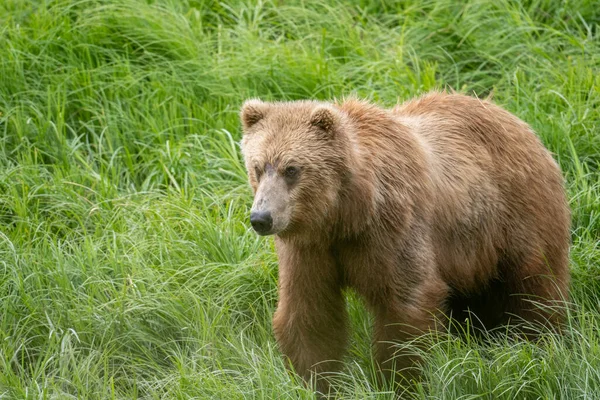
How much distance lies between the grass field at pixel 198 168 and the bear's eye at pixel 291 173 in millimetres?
941

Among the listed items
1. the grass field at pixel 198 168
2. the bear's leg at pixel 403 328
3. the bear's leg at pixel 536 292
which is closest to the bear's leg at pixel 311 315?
the grass field at pixel 198 168

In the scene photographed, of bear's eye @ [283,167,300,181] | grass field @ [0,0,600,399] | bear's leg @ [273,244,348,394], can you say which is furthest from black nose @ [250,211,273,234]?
grass field @ [0,0,600,399]

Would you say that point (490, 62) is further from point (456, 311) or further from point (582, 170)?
point (456, 311)

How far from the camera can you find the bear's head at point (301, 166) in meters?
5.18

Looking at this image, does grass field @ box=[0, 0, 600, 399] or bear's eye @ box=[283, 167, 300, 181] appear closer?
bear's eye @ box=[283, 167, 300, 181]

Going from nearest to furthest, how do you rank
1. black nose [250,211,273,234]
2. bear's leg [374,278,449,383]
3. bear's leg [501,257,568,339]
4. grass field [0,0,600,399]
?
black nose [250,211,273,234] → bear's leg [374,278,449,383] → grass field [0,0,600,399] → bear's leg [501,257,568,339]

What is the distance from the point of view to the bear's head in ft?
17.0

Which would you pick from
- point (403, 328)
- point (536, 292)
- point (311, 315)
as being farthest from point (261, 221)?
point (536, 292)

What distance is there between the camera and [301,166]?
5.20m

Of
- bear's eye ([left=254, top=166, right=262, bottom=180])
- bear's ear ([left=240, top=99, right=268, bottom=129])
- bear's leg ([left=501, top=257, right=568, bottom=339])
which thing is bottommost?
bear's leg ([left=501, top=257, right=568, bottom=339])

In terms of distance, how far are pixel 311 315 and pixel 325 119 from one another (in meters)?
0.99

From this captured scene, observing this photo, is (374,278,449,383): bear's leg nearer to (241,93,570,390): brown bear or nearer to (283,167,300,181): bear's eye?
(241,93,570,390): brown bear

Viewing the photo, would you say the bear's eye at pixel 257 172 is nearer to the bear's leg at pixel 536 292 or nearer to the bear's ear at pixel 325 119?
the bear's ear at pixel 325 119

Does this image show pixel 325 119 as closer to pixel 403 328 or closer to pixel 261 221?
pixel 261 221
